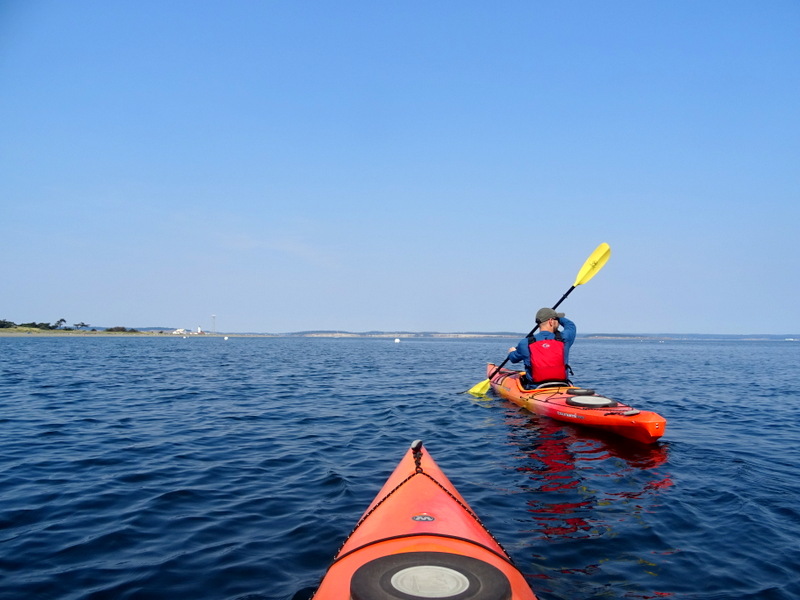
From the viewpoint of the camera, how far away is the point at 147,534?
4863mm

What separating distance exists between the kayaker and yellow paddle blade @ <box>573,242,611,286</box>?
296 cm

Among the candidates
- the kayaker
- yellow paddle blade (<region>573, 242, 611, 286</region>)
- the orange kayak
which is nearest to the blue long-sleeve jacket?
the kayaker

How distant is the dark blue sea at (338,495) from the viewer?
4.08 meters

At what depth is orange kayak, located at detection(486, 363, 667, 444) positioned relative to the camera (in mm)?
8086

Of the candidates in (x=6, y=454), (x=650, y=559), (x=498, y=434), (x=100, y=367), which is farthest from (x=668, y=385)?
(x=100, y=367)

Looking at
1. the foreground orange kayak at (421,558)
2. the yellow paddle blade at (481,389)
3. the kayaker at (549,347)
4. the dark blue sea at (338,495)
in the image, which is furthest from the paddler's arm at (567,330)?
the foreground orange kayak at (421,558)

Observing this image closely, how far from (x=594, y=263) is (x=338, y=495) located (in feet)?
36.2

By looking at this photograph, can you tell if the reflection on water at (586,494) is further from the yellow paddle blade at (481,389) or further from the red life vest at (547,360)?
the yellow paddle blade at (481,389)

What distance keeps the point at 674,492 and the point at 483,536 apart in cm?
400

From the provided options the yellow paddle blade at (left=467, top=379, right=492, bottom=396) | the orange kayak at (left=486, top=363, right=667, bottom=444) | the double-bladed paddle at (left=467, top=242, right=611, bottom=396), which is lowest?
the yellow paddle blade at (left=467, top=379, right=492, bottom=396)

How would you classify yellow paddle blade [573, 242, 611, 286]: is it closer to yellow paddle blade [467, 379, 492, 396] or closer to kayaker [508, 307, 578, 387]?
kayaker [508, 307, 578, 387]

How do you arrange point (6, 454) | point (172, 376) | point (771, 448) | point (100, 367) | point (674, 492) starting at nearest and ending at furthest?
1. point (674, 492)
2. point (6, 454)
3. point (771, 448)
4. point (172, 376)
5. point (100, 367)

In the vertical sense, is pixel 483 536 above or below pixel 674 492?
above

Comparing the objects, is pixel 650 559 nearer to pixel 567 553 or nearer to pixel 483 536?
pixel 567 553
